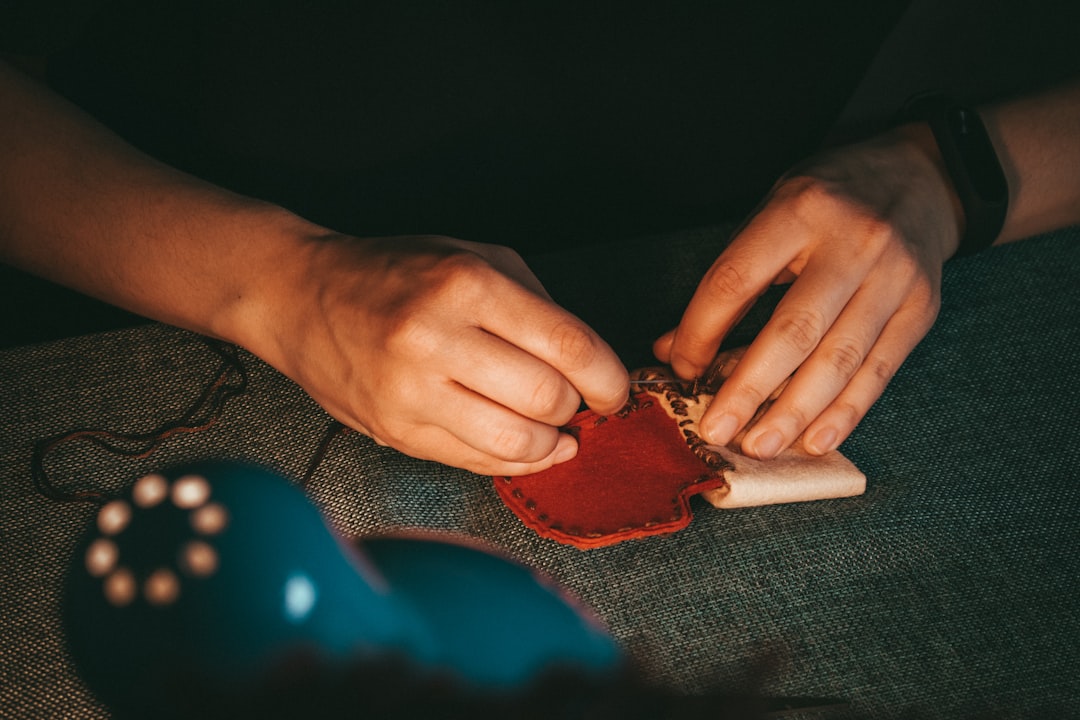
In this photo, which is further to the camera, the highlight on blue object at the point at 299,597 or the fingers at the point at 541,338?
the fingers at the point at 541,338

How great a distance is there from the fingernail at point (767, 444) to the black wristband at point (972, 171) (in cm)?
43

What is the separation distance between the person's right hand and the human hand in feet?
0.47

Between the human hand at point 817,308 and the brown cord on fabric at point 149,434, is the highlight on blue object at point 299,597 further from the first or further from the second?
the human hand at point 817,308

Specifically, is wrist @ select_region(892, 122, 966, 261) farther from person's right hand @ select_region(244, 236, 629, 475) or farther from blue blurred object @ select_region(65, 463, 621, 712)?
blue blurred object @ select_region(65, 463, 621, 712)

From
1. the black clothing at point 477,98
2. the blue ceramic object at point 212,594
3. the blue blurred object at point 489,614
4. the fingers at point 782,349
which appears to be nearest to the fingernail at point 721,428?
the fingers at point 782,349

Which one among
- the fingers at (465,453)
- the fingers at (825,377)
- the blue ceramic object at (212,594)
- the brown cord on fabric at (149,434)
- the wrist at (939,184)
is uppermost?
the wrist at (939,184)

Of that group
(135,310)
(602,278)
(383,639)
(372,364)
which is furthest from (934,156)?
(135,310)

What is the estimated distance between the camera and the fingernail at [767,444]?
720 millimetres

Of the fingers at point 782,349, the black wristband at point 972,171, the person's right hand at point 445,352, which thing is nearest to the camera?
the person's right hand at point 445,352

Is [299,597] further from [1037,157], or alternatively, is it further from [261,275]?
[1037,157]

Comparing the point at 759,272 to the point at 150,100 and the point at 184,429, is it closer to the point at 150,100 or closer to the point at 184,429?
the point at 184,429

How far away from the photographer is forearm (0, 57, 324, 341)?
0.74 metres

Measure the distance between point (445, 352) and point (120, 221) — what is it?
0.45 metres

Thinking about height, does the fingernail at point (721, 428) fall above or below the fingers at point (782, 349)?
below
